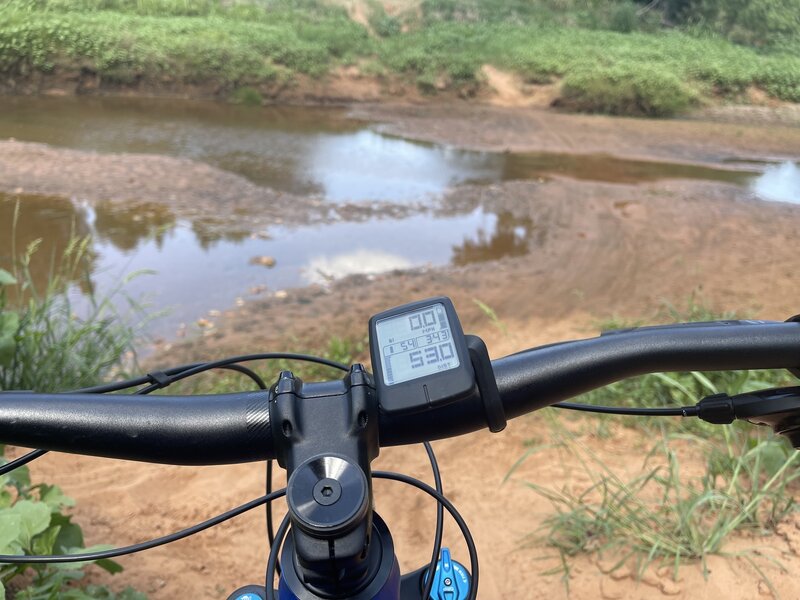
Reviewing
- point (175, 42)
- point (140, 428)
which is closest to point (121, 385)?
point (140, 428)

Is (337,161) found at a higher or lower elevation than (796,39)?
lower

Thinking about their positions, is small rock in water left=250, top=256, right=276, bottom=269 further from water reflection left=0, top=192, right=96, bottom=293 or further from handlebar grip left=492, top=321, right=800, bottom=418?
handlebar grip left=492, top=321, right=800, bottom=418

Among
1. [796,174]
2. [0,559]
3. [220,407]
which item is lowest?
[796,174]

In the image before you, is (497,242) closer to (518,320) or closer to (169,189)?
(518,320)

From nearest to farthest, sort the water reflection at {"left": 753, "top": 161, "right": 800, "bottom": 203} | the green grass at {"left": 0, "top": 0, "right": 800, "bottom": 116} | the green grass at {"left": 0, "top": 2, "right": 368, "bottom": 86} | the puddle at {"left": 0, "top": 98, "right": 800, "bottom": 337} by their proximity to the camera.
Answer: the puddle at {"left": 0, "top": 98, "right": 800, "bottom": 337}
the water reflection at {"left": 753, "top": 161, "right": 800, "bottom": 203}
the green grass at {"left": 0, "top": 2, "right": 368, "bottom": 86}
the green grass at {"left": 0, "top": 0, "right": 800, "bottom": 116}

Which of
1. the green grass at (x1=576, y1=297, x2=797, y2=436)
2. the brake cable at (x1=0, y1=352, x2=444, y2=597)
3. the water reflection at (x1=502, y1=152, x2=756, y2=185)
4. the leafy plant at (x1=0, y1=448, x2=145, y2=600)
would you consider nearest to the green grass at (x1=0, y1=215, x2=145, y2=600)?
the leafy plant at (x1=0, y1=448, x2=145, y2=600)

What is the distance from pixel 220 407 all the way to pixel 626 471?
2522 millimetres

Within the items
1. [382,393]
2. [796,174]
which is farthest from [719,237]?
[382,393]

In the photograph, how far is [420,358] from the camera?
0.82m

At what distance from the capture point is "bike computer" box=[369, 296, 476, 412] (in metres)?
0.78

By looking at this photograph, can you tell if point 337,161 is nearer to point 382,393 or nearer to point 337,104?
point 337,104

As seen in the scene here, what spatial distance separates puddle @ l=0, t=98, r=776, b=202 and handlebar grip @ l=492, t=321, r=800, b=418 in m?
7.78

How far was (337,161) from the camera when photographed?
10297mm

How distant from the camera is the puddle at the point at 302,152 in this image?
9.40 meters
